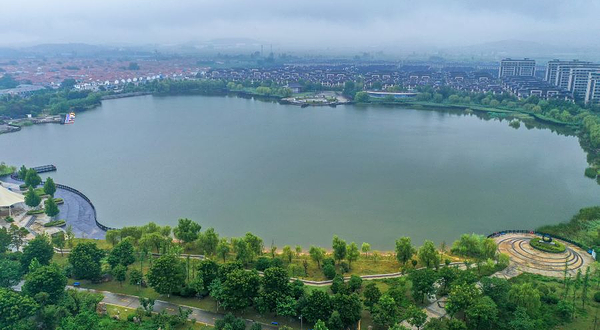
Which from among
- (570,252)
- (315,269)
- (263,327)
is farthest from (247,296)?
(570,252)

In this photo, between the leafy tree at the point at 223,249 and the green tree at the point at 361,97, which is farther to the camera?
the green tree at the point at 361,97

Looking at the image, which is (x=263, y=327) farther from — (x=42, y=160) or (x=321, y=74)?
(x=321, y=74)

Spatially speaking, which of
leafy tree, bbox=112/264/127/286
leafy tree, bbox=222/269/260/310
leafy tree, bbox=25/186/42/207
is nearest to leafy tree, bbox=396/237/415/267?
leafy tree, bbox=222/269/260/310

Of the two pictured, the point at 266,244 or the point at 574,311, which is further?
the point at 266,244

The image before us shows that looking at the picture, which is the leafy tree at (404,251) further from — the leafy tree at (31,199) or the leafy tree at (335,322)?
the leafy tree at (31,199)

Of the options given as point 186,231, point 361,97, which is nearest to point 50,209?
point 186,231

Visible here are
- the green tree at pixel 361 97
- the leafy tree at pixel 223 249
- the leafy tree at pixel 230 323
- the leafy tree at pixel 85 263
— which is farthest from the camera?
the green tree at pixel 361 97

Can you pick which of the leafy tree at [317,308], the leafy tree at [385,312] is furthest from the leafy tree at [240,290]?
the leafy tree at [385,312]
